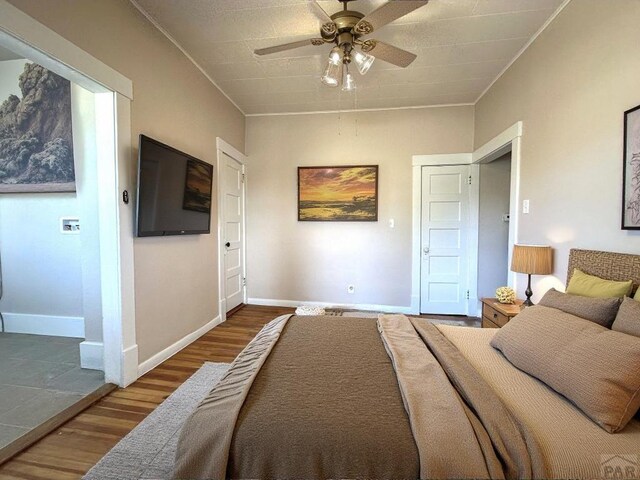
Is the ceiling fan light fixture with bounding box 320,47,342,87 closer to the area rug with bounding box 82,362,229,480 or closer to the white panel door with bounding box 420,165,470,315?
the white panel door with bounding box 420,165,470,315

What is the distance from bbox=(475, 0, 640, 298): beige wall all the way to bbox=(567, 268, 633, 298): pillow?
0.23 metres

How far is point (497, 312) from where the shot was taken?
2350mm

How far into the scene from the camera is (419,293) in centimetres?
395

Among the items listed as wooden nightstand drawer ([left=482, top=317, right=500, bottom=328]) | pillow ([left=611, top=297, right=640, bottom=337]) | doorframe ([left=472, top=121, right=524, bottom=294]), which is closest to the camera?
pillow ([left=611, top=297, right=640, bottom=337])

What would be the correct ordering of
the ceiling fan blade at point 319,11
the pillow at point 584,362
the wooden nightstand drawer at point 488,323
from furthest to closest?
the wooden nightstand drawer at point 488,323
the ceiling fan blade at point 319,11
the pillow at point 584,362

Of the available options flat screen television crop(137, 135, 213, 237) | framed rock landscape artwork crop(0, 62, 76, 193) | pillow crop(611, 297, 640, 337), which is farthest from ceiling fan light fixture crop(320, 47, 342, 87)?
framed rock landscape artwork crop(0, 62, 76, 193)

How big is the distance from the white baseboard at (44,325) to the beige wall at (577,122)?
4469 millimetres

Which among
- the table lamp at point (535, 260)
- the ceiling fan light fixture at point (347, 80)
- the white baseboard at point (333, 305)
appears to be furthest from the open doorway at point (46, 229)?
the table lamp at point (535, 260)

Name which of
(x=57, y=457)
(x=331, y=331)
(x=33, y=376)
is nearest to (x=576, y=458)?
(x=331, y=331)

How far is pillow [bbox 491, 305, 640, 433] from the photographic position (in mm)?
925

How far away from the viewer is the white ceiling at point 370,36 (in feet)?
6.95

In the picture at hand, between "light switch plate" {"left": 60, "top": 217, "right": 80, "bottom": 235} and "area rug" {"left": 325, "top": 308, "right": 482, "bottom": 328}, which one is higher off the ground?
"light switch plate" {"left": 60, "top": 217, "right": 80, "bottom": 235}

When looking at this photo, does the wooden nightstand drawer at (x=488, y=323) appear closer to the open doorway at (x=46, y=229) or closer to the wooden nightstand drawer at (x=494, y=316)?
the wooden nightstand drawer at (x=494, y=316)

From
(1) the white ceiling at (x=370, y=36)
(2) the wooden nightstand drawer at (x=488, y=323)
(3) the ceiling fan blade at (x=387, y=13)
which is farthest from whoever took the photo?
(2) the wooden nightstand drawer at (x=488, y=323)
